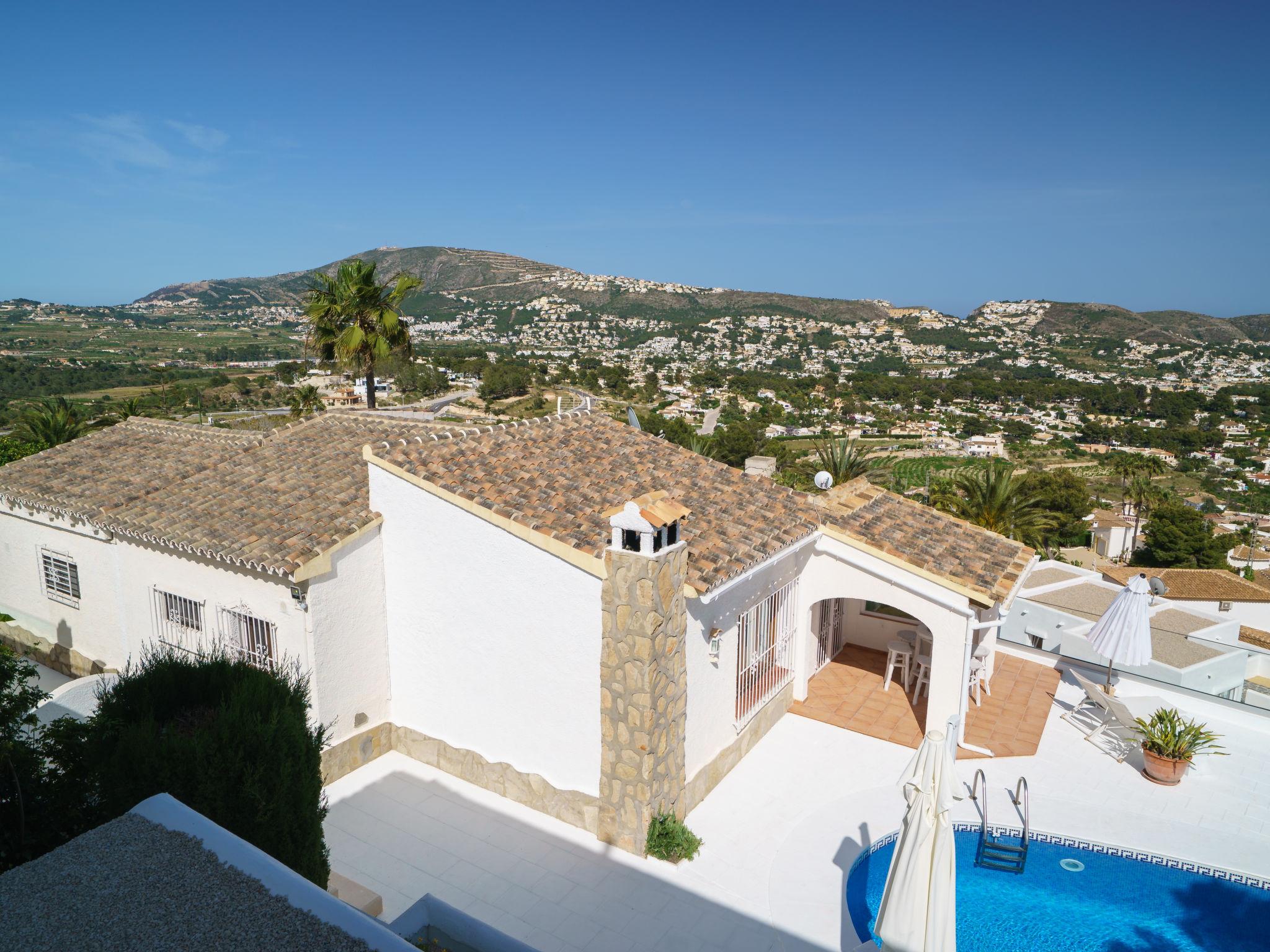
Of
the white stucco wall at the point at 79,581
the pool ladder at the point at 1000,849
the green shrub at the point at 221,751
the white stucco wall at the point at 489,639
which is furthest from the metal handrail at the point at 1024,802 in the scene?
the white stucco wall at the point at 79,581

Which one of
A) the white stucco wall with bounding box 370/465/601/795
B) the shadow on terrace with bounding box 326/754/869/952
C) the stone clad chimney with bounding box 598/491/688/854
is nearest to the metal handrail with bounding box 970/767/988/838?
the shadow on terrace with bounding box 326/754/869/952

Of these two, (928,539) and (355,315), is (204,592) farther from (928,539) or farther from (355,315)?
(355,315)

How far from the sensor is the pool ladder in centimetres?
965

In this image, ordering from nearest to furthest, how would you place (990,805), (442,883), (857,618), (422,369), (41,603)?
(442,883), (990,805), (41,603), (857,618), (422,369)

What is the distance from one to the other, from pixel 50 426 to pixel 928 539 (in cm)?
2831

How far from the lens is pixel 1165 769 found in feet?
37.5

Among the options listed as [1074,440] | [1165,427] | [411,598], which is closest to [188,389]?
[411,598]

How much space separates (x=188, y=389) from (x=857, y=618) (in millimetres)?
88373

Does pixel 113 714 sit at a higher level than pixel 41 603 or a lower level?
higher

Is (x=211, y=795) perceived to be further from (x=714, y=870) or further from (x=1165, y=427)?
(x=1165, y=427)

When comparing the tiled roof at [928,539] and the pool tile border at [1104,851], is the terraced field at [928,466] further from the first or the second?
the pool tile border at [1104,851]

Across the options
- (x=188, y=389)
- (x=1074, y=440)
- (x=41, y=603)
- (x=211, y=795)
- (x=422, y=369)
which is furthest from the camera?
(x=1074, y=440)

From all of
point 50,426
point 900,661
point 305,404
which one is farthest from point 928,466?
point 50,426

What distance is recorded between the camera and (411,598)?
11.2 meters
